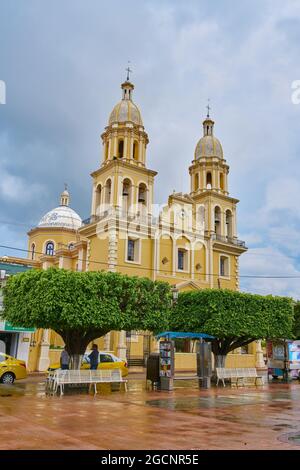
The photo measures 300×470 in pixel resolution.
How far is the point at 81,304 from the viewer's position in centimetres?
1747

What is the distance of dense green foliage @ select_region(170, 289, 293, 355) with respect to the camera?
73.2 feet

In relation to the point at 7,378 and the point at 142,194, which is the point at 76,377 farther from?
the point at 142,194

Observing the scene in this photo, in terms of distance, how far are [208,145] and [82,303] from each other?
29.0 metres

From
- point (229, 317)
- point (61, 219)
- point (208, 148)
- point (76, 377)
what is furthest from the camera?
point (61, 219)

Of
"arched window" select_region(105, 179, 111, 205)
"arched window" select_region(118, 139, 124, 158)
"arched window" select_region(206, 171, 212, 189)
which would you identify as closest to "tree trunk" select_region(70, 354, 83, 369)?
"arched window" select_region(105, 179, 111, 205)

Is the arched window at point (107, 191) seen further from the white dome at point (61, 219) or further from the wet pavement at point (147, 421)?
the wet pavement at point (147, 421)

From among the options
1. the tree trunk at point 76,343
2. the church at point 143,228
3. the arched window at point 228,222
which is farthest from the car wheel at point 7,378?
the arched window at point 228,222

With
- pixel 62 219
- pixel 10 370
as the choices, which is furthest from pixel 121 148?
pixel 10 370

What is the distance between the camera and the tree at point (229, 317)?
2231 centimetres

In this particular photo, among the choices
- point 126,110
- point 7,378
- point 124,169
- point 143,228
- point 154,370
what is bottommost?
point 7,378

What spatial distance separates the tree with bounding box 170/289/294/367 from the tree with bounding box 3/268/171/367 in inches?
140

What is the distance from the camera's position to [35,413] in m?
11.2

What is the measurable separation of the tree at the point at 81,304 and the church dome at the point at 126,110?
20395 mm
